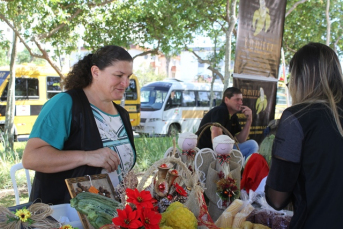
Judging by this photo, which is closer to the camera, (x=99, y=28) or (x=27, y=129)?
(x=99, y=28)

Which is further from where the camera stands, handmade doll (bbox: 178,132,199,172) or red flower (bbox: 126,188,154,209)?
handmade doll (bbox: 178,132,199,172)

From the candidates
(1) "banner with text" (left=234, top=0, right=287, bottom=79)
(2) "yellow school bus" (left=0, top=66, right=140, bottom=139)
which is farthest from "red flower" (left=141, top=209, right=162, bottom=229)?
(2) "yellow school bus" (left=0, top=66, right=140, bottom=139)

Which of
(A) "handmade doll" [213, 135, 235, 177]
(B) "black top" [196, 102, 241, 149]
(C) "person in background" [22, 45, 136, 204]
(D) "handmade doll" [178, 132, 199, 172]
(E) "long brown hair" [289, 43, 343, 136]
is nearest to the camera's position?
(E) "long brown hair" [289, 43, 343, 136]

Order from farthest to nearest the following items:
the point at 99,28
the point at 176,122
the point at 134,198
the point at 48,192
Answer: the point at 176,122
the point at 99,28
the point at 48,192
the point at 134,198

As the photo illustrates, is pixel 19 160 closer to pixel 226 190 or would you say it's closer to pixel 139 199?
pixel 226 190

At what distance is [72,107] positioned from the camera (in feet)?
6.02

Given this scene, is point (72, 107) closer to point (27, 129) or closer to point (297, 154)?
point (297, 154)

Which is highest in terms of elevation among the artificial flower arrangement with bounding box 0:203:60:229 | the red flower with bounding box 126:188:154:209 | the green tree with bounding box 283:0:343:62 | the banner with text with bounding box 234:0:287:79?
the green tree with bounding box 283:0:343:62

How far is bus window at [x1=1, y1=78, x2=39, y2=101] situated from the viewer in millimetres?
11961

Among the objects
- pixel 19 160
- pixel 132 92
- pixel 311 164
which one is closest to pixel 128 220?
pixel 311 164

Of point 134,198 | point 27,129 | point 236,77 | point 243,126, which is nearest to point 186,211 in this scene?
point 134,198

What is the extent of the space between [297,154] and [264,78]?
360 centimetres

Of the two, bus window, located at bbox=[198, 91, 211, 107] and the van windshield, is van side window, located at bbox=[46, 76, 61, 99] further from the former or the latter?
bus window, located at bbox=[198, 91, 211, 107]

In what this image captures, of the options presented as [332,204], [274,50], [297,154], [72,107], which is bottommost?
[332,204]
